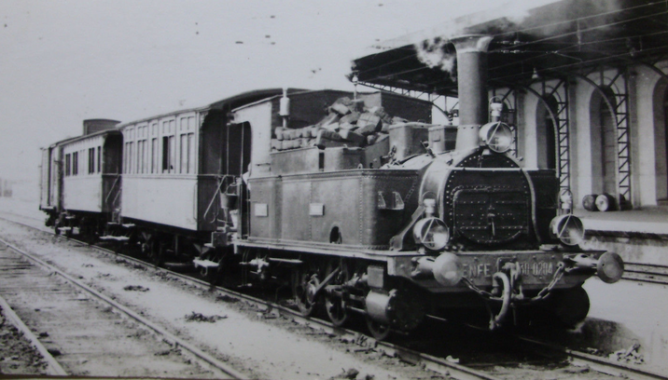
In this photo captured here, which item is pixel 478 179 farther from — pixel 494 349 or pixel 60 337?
pixel 60 337

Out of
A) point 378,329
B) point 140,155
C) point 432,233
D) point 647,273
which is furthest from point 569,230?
point 140,155

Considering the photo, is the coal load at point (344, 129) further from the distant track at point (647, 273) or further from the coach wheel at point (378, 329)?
the distant track at point (647, 273)

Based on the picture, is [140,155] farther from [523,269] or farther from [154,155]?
[523,269]

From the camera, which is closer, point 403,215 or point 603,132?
point 403,215

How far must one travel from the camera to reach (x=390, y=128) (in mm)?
6211

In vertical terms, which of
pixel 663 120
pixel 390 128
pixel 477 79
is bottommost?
pixel 390 128

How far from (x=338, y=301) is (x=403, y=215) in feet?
4.54

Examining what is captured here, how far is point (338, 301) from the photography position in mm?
6375

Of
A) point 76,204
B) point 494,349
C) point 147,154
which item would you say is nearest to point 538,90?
point 147,154

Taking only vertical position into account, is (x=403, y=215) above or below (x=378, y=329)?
above

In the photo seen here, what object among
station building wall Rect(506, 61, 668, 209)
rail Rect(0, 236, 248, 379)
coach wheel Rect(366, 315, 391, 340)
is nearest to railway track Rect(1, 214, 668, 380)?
coach wheel Rect(366, 315, 391, 340)

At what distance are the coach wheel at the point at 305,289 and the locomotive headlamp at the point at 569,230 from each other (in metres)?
2.48

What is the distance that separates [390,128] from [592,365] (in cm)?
285

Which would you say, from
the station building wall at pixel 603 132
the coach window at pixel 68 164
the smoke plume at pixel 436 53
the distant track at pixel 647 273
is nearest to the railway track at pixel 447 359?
the smoke plume at pixel 436 53
